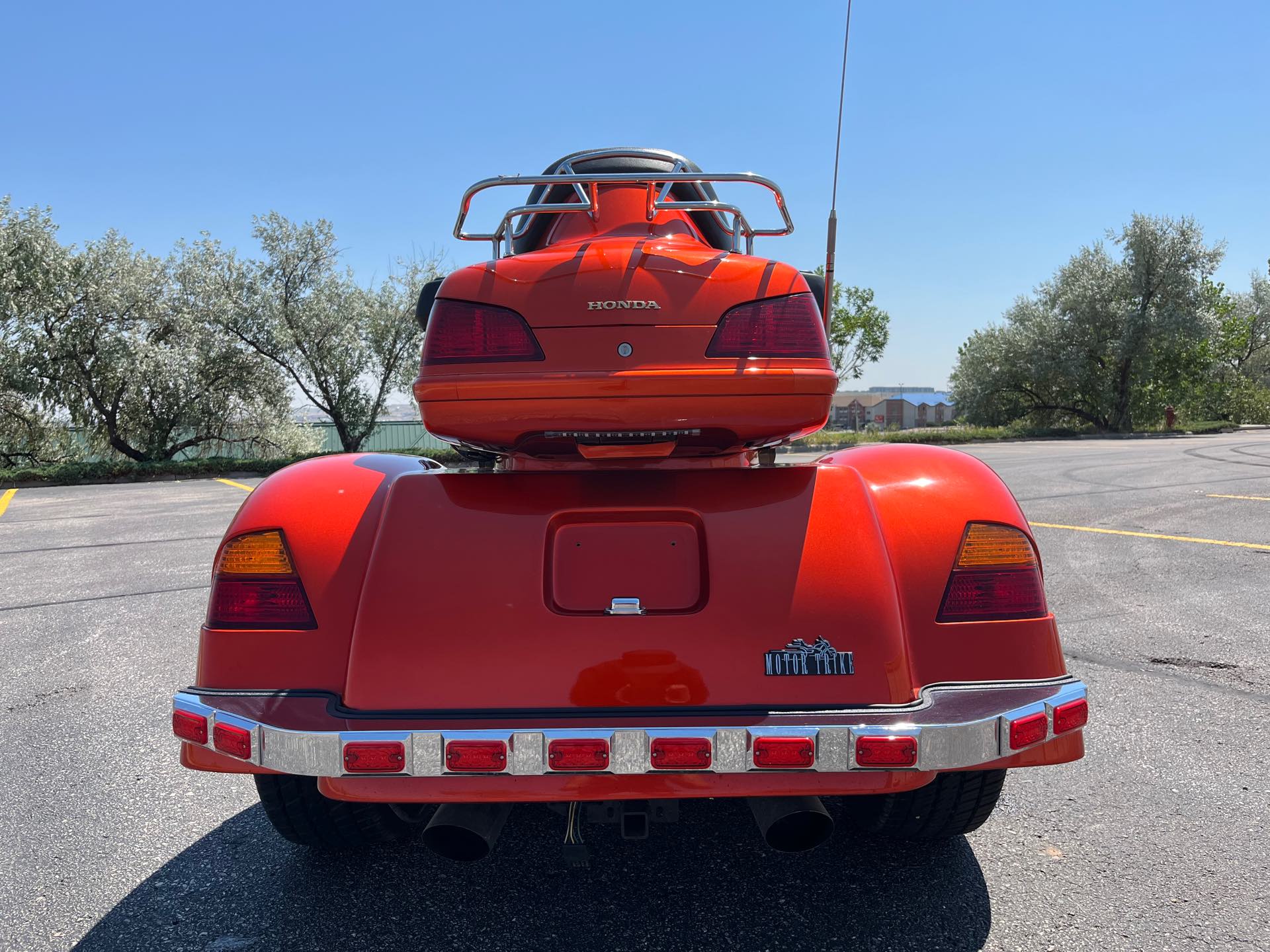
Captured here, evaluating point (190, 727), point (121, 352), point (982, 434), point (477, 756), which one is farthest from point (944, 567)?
point (982, 434)

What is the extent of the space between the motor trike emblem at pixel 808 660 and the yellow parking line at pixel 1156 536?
615cm

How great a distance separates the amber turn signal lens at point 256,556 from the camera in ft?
7.38

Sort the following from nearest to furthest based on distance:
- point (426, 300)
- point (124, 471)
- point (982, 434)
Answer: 1. point (426, 300)
2. point (124, 471)
3. point (982, 434)

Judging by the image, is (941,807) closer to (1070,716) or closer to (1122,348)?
(1070,716)

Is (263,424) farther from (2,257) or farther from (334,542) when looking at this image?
(334,542)

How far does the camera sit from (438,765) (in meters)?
1.86

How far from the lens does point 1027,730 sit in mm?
1971

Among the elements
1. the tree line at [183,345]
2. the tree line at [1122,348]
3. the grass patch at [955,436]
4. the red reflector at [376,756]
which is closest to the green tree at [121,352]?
the tree line at [183,345]

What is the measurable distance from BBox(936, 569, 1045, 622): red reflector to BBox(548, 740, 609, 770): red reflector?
93 centimetres

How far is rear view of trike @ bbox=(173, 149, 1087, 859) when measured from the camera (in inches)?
74.8

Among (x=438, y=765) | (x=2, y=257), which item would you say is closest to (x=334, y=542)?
(x=438, y=765)

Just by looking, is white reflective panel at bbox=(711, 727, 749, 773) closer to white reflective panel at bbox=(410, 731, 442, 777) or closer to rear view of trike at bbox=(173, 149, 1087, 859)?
rear view of trike at bbox=(173, 149, 1087, 859)

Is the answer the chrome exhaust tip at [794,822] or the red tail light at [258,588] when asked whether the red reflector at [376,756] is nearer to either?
the red tail light at [258,588]

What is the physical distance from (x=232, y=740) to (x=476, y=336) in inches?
43.9
